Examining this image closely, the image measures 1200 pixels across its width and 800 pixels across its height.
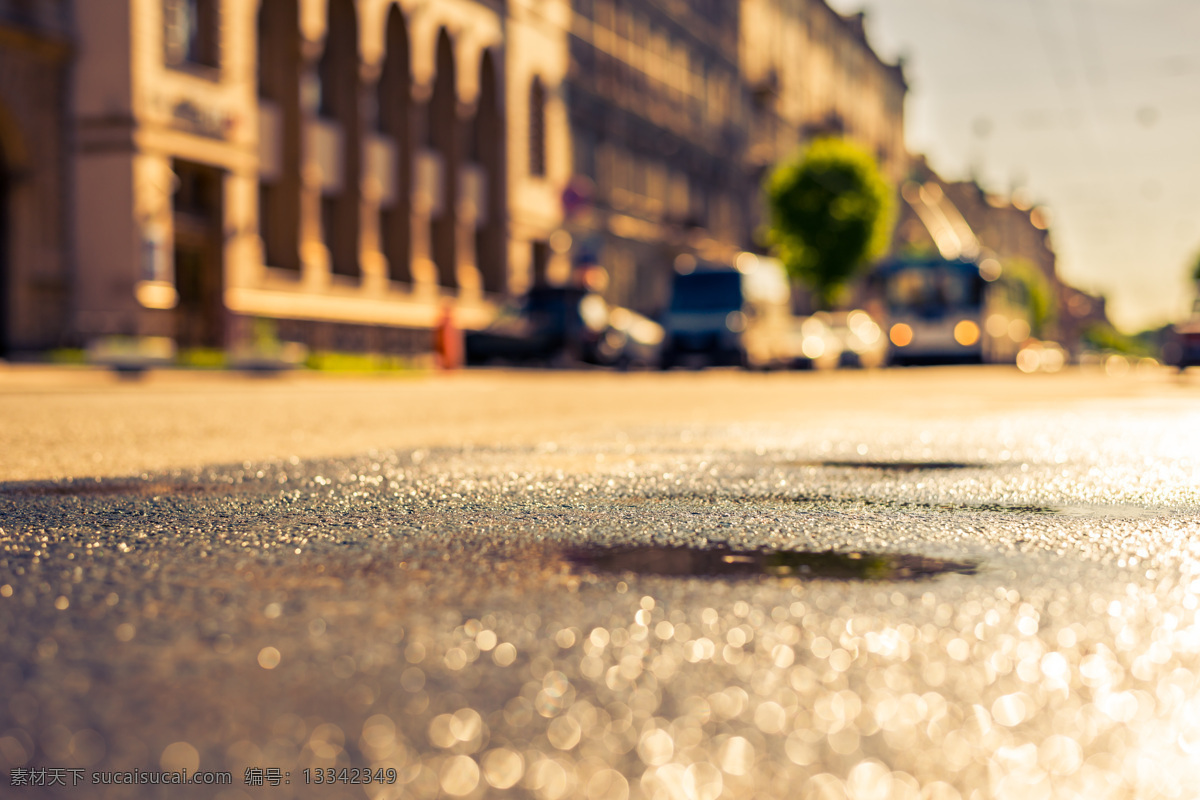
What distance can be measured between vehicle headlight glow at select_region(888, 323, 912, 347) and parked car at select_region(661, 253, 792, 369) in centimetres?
437

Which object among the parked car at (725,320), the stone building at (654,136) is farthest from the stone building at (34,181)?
the stone building at (654,136)

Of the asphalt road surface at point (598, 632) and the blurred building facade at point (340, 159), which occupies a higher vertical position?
the blurred building facade at point (340, 159)

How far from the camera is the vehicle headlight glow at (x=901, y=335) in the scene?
37.0 metres

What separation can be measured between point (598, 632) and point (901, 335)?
117 ft

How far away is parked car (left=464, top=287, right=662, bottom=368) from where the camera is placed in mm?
26703

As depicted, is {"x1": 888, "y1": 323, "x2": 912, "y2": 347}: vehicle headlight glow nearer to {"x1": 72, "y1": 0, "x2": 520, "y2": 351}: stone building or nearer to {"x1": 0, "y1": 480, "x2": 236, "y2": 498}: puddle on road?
{"x1": 72, "y1": 0, "x2": 520, "y2": 351}: stone building

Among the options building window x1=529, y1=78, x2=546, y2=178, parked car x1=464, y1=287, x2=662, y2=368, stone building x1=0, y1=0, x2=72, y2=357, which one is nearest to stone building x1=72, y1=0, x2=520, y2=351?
stone building x1=0, y1=0, x2=72, y2=357

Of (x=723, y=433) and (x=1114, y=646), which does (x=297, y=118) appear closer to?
(x=723, y=433)

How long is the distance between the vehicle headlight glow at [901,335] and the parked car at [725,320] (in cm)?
437

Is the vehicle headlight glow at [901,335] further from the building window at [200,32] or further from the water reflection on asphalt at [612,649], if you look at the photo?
the water reflection on asphalt at [612,649]

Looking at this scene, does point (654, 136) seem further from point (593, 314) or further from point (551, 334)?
point (551, 334)

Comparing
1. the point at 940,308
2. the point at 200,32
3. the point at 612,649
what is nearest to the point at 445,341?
the point at 200,32

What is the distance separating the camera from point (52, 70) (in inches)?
947

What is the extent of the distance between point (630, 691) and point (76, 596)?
146 centimetres
